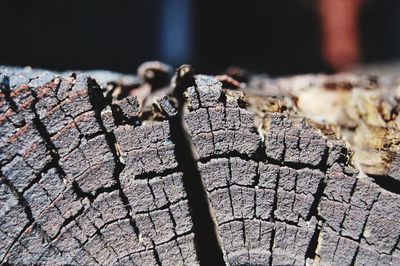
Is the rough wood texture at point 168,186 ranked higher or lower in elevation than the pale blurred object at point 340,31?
lower

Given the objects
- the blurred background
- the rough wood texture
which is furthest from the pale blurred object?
the rough wood texture

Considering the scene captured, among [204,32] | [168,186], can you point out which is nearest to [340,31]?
[204,32]

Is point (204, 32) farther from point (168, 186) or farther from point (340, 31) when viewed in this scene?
point (168, 186)

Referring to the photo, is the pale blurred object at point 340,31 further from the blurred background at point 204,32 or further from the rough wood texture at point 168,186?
the rough wood texture at point 168,186

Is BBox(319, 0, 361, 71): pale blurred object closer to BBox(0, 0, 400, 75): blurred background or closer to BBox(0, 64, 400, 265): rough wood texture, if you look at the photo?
BBox(0, 0, 400, 75): blurred background

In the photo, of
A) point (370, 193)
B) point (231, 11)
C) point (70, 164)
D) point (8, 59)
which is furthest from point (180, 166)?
point (231, 11)

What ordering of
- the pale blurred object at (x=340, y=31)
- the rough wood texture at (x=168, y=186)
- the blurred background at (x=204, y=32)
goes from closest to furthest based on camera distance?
the rough wood texture at (x=168, y=186) < the blurred background at (x=204, y=32) < the pale blurred object at (x=340, y=31)

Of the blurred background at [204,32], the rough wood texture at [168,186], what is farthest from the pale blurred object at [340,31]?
the rough wood texture at [168,186]
